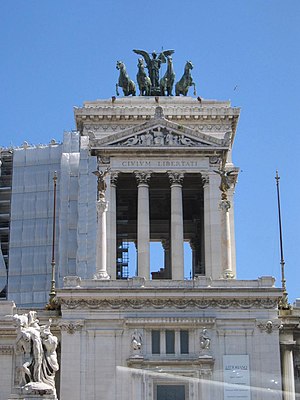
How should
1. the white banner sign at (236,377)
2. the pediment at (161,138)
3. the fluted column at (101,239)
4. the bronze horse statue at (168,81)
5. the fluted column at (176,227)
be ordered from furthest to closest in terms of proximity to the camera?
the bronze horse statue at (168,81) → the pediment at (161,138) → the fluted column at (176,227) → the fluted column at (101,239) → the white banner sign at (236,377)

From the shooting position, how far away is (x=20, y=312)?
2616 inches

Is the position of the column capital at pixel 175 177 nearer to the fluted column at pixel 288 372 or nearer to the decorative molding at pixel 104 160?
the decorative molding at pixel 104 160

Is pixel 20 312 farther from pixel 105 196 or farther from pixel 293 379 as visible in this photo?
pixel 293 379

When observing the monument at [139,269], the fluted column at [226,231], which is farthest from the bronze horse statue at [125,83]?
the fluted column at [226,231]

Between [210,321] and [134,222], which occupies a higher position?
[134,222]

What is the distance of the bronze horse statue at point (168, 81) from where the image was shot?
290 ft

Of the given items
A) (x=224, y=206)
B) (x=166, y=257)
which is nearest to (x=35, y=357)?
(x=224, y=206)

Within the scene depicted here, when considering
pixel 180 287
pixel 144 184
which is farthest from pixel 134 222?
pixel 180 287

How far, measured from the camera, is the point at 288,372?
212ft

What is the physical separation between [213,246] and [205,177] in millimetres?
5596

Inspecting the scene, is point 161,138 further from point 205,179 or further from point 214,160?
point 205,179

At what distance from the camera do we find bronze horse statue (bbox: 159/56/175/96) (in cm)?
8850

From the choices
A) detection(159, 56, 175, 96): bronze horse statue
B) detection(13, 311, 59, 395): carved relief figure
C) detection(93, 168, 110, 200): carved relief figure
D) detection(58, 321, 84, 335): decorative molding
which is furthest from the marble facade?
detection(159, 56, 175, 96): bronze horse statue

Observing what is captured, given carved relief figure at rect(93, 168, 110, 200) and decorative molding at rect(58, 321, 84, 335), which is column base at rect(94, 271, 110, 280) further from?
decorative molding at rect(58, 321, 84, 335)
